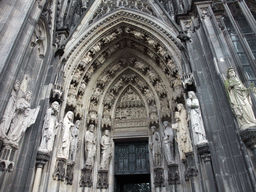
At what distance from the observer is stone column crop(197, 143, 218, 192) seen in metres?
4.97

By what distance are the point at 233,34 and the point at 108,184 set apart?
7432 mm

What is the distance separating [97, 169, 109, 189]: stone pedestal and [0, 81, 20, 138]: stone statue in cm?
416

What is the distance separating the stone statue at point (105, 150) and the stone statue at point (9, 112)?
13.5 feet

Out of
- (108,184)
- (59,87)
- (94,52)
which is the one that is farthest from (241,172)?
(94,52)

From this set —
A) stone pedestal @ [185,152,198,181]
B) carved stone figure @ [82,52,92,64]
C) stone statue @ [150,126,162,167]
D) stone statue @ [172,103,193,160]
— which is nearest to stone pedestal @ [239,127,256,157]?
stone pedestal @ [185,152,198,181]

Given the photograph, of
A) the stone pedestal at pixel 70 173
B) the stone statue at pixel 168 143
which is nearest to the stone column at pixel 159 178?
the stone statue at pixel 168 143

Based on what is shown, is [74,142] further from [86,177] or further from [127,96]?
[127,96]

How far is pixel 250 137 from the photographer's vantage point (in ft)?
15.1

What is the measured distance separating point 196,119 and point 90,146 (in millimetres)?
4260

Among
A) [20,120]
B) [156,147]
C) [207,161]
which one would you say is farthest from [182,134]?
[20,120]

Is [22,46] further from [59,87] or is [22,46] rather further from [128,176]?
[128,176]

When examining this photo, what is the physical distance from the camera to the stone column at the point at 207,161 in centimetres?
497

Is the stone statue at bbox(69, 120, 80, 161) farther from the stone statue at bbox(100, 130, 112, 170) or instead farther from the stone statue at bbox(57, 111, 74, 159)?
the stone statue at bbox(100, 130, 112, 170)

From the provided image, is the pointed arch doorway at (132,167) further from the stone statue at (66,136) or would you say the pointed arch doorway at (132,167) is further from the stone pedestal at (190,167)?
the stone statue at (66,136)
